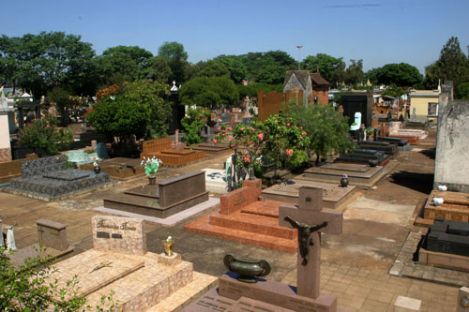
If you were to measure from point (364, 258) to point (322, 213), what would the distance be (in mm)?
4662

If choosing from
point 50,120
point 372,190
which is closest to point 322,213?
point 372,190

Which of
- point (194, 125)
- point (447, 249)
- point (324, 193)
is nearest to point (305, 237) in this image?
point (447, 249)

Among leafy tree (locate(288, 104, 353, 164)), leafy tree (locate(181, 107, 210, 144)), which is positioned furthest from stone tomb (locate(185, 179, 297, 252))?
leafy tree (locate(181, 107, 210, 144))

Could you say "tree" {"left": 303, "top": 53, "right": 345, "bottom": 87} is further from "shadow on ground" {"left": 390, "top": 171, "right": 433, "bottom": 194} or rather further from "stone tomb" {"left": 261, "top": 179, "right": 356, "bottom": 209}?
"stone tomb" {"left": 261, "top": 179, "right": 356, "bottom": 209}

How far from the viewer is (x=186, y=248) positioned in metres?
12.9

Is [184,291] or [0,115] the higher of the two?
[0,115]

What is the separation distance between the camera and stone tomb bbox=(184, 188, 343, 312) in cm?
793

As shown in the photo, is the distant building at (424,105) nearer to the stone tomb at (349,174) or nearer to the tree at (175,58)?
the stone tomb at (349,174)

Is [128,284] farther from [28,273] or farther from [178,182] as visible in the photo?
[178,182]

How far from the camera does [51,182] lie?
19.9 m

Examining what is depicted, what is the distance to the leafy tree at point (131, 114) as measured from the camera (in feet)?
86.2

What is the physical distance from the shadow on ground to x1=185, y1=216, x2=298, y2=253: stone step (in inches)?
355

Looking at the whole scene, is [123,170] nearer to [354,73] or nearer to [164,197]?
[164,197]

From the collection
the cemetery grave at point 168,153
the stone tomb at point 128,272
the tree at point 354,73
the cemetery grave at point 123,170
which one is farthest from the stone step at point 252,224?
the tree at point 354,73
